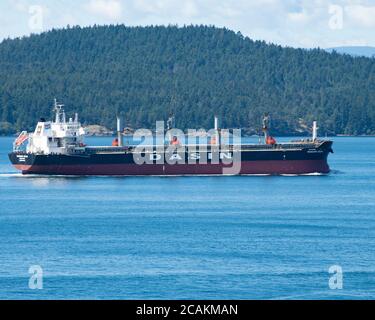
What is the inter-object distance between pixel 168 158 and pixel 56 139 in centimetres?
760

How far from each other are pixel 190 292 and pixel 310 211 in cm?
2126

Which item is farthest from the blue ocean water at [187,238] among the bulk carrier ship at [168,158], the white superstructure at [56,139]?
the white superstructure at [56,139]

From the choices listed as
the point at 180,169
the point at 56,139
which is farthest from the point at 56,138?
the point at 180,169

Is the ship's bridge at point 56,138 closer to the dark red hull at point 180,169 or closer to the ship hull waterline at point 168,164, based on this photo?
the ship hull waterline at point 168,164

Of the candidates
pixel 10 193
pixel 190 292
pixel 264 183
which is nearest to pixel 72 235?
pixel 190 292

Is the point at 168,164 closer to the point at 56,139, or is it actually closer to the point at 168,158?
the point at 168,158

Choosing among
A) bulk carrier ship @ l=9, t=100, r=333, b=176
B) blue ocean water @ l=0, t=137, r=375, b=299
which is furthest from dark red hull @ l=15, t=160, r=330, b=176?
blue ocean water @ l=0, t=137, r=375, b=299

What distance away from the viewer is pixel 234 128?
7151 inches

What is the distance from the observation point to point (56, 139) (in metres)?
65.8

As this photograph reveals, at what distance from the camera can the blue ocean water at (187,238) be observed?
27766 mm

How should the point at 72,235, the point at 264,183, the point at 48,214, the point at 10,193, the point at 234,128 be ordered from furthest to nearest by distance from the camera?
the point at 234,128 → the point at 264,183 → the point at 10,193 → the point at 48,214 → the point at 72,235
